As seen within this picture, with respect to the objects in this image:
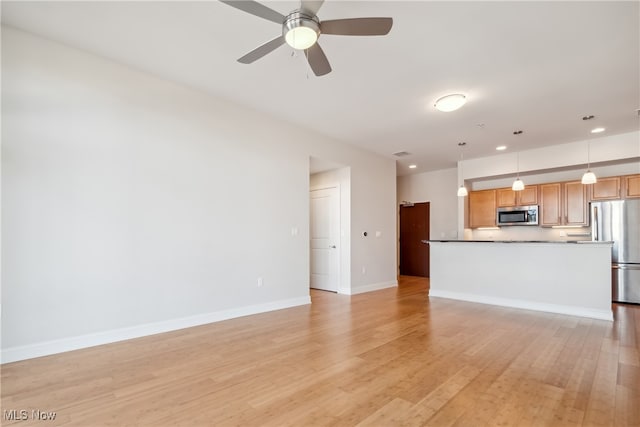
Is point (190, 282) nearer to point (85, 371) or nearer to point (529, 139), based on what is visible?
point (85, 371)

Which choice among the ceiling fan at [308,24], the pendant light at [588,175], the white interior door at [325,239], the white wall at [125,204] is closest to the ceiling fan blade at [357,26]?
the ceiling fan at [308,24]

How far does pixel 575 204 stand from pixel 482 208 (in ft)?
5.45

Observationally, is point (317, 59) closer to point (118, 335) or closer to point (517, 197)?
point (118, 335)

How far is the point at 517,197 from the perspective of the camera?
6535 mm

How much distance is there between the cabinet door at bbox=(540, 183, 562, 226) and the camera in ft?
19.8

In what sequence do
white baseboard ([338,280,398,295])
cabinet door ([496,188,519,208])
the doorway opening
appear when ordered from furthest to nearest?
cabinet door ([496,188,519,208]) → the doorway opening → white baseboard ([338,280,398,295])

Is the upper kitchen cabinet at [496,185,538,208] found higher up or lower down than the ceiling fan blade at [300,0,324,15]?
lower down

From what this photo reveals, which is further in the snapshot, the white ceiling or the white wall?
the white wall

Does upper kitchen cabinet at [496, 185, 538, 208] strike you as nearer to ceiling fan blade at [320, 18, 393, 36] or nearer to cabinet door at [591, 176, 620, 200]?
cabinet door at [591, 176, 620, 200]

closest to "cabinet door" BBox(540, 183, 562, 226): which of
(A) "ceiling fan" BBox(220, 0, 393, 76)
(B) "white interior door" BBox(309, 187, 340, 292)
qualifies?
(B) "white interior door" BBox(309, 187, 340, 292)

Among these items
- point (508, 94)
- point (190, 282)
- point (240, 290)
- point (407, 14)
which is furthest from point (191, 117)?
point (508, 94)

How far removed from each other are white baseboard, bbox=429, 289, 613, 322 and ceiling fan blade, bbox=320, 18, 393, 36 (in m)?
4.59

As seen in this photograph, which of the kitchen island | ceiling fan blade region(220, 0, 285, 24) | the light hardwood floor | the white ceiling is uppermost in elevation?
the white ceiling

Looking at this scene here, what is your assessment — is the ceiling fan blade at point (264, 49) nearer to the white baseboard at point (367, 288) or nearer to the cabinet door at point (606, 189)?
the white baseboard at point (367, 288)
